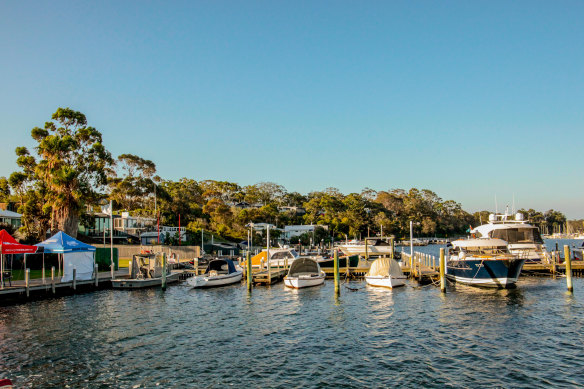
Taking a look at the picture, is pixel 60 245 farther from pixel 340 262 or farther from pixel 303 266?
pixel 340 262

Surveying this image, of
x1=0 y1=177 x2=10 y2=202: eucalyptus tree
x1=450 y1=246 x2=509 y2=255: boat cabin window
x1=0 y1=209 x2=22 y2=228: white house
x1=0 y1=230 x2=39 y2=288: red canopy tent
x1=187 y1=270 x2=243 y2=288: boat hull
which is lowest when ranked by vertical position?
x1=187 y1=270 x2=243 y2=288: boat hull

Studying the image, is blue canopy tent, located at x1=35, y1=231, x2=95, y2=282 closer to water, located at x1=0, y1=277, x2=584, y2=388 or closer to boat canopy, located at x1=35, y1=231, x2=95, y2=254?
boat canopy, located at x1=35, y1=231, x2=95, y2=254

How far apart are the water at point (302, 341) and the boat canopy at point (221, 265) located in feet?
26.8

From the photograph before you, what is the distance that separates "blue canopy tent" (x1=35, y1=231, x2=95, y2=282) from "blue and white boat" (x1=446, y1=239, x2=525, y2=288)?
3189cm

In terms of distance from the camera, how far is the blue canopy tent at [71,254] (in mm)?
34844

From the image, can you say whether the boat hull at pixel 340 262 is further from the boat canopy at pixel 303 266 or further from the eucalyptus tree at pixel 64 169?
the eucalyptus tree at pixel 64 169

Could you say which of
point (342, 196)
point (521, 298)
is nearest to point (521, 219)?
point (521, 298)

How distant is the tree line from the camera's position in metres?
49.3

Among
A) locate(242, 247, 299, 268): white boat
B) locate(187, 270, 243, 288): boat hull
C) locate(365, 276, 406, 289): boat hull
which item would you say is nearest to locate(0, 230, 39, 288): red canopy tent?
locate(187, 270, 243, 288): boat hull

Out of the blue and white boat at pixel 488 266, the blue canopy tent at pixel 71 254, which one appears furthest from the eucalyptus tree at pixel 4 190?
the blue and white boat at pixel 488 266

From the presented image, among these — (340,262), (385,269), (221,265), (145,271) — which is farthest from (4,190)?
(385,269)

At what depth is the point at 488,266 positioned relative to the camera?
106 feet

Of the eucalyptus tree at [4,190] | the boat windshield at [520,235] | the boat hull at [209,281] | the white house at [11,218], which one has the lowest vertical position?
the boat hull at [209,281]

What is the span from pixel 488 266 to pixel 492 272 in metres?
0.60
